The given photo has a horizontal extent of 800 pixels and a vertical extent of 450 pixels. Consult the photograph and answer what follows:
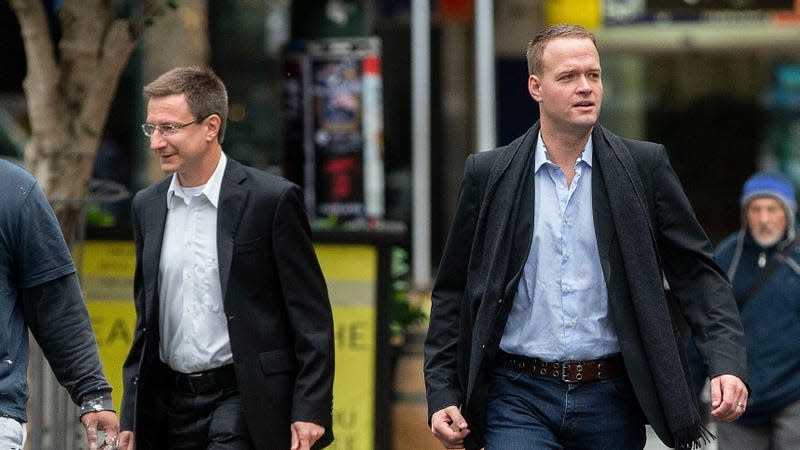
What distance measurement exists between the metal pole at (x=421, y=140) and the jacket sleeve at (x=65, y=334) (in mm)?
10312

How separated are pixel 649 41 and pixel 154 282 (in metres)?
11.6

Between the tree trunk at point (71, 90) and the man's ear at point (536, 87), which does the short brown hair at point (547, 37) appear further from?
the tree trunk at point (71, 90)

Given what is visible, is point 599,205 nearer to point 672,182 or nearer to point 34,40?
point 672,182

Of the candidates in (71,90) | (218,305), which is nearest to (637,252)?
(218,305)

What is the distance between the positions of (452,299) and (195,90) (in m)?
1.21

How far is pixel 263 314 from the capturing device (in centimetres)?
503

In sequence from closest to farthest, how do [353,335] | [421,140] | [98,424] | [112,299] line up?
[98,424], [353,335], [112,299], [421,140]

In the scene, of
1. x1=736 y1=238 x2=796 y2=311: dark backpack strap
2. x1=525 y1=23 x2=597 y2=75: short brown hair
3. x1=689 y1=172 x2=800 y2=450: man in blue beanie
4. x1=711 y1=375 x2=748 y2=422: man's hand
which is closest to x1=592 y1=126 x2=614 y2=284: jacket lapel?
x1=525 y1=23 x2=597 y2=75: short brown hair

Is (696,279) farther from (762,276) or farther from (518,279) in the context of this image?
(762,276)

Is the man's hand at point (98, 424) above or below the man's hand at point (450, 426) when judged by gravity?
above

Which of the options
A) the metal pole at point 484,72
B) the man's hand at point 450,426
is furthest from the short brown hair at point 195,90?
the metal pole at point 484,72

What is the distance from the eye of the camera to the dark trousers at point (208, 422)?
4902mm

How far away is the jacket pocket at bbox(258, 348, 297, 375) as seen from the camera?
4.98 metres

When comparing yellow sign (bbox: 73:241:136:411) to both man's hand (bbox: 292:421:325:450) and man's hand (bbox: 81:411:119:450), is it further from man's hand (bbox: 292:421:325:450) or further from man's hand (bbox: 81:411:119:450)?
man's hand (bbox: 81:411:119:450)
